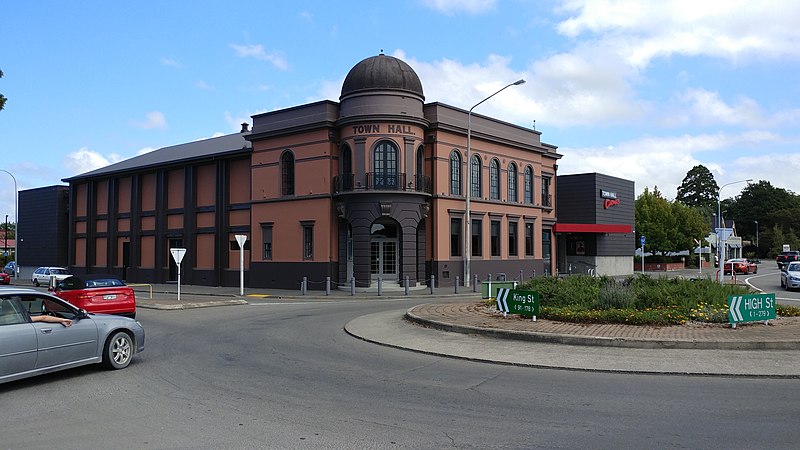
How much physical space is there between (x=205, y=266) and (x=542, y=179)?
76.5 feet

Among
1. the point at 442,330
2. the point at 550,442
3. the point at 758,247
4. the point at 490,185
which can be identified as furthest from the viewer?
the point at 758,247

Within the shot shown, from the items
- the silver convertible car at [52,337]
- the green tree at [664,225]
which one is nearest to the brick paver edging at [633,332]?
the silver convertible car at [52,337]

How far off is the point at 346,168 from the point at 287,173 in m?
4.04

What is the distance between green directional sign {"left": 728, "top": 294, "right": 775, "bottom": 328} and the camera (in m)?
13.0

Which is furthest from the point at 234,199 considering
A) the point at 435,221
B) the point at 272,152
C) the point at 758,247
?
the point at 758,247

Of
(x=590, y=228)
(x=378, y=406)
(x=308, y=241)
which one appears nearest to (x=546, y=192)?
(x=590, y=228)

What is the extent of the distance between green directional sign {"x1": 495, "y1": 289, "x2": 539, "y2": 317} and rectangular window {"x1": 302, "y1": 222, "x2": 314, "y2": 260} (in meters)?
19.0

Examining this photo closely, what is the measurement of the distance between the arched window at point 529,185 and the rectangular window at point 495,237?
415 centimetres

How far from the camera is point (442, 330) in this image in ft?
47.4

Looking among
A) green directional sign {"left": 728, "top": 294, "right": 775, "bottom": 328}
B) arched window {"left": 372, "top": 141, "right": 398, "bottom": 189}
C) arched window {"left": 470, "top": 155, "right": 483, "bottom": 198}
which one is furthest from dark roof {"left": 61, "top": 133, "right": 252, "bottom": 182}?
green directional sign {"left": 728, "top": 294, "right": 775, "bottom": 328}

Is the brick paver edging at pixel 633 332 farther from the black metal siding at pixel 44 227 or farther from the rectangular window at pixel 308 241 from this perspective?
the black metal siding at pixel 44 227

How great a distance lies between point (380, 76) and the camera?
32.1m

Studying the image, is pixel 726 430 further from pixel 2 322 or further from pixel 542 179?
pixel 542 179

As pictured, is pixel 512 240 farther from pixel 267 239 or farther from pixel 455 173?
pixel 267 239
